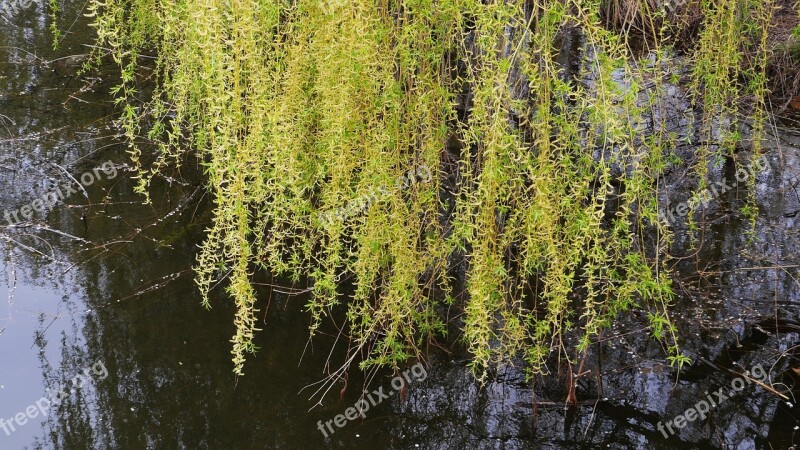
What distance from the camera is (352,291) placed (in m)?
4.11

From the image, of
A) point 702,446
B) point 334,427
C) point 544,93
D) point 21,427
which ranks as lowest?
point 702,446

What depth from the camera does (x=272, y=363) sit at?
3617mm

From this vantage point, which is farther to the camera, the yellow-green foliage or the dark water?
the dark water

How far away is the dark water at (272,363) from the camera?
328 centimetres

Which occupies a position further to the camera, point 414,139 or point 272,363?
point 272,363

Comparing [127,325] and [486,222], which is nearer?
[486,222]

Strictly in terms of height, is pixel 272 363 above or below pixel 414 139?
below

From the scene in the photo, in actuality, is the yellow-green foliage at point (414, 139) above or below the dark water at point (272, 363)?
above

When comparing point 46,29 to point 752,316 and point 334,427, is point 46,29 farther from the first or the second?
point 752,316

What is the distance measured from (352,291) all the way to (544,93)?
1.63 metres

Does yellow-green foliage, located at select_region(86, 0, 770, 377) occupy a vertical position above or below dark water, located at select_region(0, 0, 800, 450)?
above

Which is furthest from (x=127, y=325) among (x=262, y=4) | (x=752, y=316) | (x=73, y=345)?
(x=752, y=316)

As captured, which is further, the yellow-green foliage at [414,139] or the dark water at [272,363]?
the dark water at [272,363]

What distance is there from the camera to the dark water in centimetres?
328
